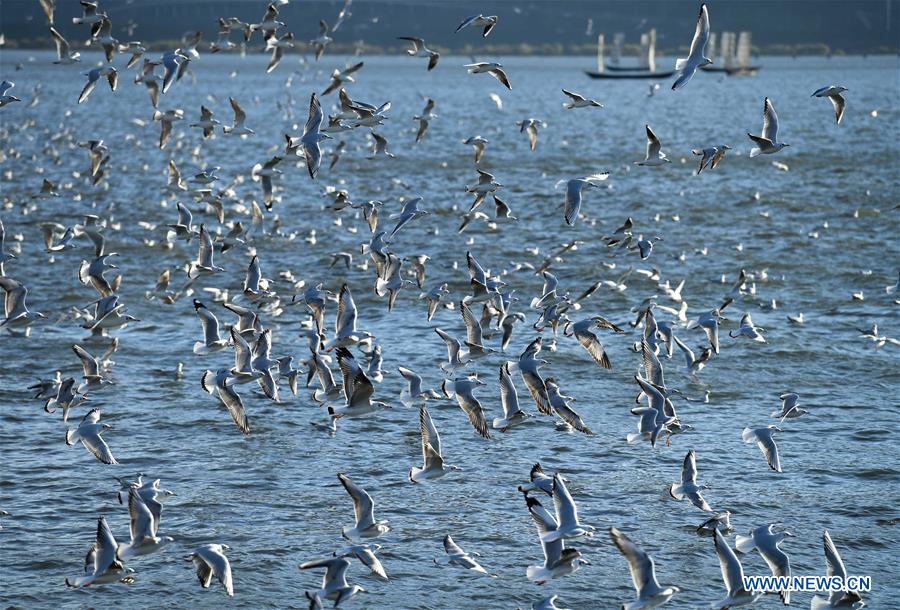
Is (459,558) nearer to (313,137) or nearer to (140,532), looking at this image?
(140,532)

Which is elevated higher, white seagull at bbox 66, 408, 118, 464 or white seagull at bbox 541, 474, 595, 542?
white seagull at bbox 541, 474, 595, 542

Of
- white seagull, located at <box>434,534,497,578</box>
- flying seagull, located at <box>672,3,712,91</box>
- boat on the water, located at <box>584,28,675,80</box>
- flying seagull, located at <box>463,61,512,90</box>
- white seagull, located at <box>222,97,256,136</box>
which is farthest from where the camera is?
boat on the water, located at <box>584,28,675,80</box>

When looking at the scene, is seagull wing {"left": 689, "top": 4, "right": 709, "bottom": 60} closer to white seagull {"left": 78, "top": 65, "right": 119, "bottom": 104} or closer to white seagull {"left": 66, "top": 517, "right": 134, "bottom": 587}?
white seagull {"left": 78, "top": 65, "right": 119, "bottom": 104}

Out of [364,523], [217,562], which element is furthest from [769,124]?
[217,562]

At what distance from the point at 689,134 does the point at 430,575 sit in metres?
66.3

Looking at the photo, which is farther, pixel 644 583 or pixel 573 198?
pixel 573 198

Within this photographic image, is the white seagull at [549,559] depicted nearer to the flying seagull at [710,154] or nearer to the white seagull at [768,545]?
the white seagull at [768,545]

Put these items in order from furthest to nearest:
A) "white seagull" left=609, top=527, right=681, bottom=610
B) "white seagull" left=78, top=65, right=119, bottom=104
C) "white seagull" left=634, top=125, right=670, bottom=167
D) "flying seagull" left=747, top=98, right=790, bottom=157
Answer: "white seagull" left=78, top=65, right=119, bottom=104, "white seagull" left=634, top=125, right=670, bottom=167, "flying seagull" left=747, top=98, right=790, bottom=157, "white seagull" left=609, top=527, right=681, bottom=610

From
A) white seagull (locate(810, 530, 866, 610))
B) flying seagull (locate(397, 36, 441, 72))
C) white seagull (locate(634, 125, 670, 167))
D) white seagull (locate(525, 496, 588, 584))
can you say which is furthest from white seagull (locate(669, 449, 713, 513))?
flying seagull (locate(397, 36, 441, 72))

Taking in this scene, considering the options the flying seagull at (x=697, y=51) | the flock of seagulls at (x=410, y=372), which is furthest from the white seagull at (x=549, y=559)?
the flying seagull at (x=697, y=51)

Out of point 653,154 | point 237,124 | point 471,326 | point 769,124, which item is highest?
point 769,124

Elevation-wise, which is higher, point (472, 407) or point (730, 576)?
point (472, 407)

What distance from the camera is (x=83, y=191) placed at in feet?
147

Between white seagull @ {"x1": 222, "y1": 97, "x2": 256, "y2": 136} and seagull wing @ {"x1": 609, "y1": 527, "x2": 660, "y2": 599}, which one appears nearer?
seagull wing @ {"x1": 609, "y1": 527, "x2": 660, "y2": 599}
